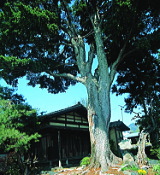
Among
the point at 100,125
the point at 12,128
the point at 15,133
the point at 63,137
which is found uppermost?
the point at 12,128

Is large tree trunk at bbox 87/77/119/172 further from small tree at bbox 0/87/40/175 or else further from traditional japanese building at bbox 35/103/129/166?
traditional japanese building at bbox 35/103/129/166

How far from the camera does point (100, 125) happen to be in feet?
25.2

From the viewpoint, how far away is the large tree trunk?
23.7ft

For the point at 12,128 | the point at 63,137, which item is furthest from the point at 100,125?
the point at 63,137

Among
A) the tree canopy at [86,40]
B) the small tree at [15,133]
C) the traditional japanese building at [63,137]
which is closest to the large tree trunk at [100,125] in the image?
the tree canopy at [86,40]

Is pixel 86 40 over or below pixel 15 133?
over

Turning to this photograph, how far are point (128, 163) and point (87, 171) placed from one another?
1.96m

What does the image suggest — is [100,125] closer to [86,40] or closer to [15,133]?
[15,133]

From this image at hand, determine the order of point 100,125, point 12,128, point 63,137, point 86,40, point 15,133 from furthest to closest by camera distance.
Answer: point 63,137 < point 86,40 < point 12,128 < point 15,133 < point 100,125

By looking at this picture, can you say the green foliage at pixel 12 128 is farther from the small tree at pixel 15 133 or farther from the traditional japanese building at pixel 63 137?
the traditional japanese building at pixel 63 137

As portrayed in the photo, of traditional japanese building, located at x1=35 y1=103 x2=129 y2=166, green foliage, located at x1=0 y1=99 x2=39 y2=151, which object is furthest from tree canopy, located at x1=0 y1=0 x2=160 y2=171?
traditional japanese building, located at x1=35 y1=103 x2=129 y2=166

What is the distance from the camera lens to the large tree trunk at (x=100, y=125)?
7211 mm

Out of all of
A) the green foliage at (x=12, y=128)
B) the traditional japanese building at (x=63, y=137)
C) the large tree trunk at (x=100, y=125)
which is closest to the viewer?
the large tree trunk at (x=100, y=125)

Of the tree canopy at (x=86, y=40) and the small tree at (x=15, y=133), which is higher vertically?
the tree canopy at (x=86, y=40)
